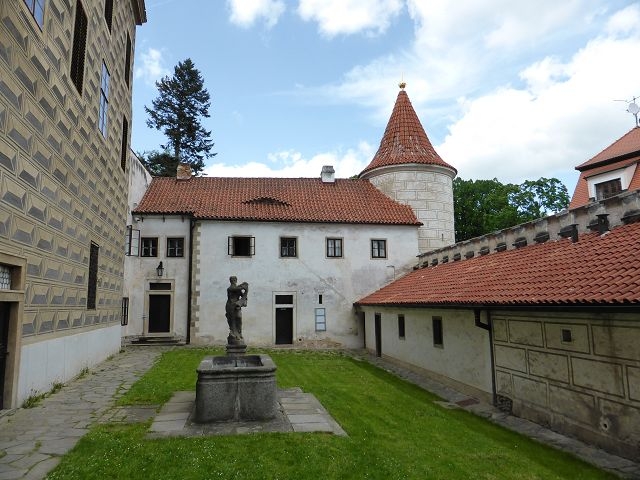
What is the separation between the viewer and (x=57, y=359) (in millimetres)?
9703

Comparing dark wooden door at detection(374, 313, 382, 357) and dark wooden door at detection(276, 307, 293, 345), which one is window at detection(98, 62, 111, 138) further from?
dark wooden door at detection(374, 313, 382, 357)

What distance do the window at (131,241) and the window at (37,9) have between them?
12804 mm

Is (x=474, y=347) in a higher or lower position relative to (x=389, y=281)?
lower

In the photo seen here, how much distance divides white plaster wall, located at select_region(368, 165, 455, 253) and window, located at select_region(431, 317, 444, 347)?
33.3 ft

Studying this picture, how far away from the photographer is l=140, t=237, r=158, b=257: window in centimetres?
2104

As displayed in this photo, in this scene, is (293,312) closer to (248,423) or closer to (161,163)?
(248,423)

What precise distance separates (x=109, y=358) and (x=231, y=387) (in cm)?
896

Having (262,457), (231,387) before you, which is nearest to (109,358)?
(231,387)

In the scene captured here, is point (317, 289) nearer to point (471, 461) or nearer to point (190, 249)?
point (190, 249)

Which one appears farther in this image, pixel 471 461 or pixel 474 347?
pixel 474 347

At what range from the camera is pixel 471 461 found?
20.3 feet

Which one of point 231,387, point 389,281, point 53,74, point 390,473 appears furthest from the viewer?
point 389,281

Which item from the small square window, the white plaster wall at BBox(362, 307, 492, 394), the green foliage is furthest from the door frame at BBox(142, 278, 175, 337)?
the green foliage

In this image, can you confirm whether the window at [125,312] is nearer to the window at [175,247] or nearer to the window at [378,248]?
the window at [175,247]
